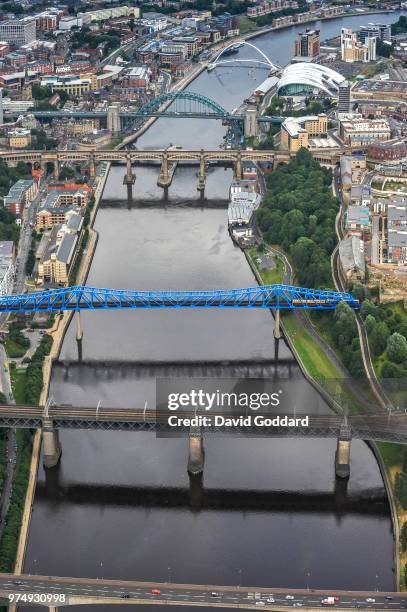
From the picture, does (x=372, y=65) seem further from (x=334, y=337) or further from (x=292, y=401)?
(x=292, y=401)

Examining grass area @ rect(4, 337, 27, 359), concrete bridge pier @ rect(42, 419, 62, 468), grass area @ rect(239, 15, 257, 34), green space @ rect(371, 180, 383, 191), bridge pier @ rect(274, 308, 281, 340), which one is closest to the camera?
concrete bridge pier @ rect(42, 419, 62, 468)

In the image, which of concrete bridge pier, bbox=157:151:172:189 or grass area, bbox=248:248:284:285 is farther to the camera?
concrete bridge pier, bbox=157:151:172:189

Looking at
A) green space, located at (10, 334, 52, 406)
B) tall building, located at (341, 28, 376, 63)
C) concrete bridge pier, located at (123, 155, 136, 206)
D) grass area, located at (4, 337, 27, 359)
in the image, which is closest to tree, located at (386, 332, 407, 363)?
green space, located at (10, 334, 52, 406)

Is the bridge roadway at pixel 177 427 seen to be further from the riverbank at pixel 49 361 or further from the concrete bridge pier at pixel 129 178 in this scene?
the concrete bridge pier at pixel 129 178

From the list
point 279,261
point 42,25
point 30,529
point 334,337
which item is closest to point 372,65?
point 42,25

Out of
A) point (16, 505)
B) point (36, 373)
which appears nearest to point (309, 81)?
point (36, 373)

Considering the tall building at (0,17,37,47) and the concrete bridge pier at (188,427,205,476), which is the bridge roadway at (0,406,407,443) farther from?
the tall building at (0,17,37,47)

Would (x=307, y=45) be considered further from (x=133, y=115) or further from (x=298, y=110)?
(x=133, y=115)
